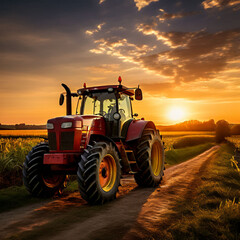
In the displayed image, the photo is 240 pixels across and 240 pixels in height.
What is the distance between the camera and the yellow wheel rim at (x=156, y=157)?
10.4 m

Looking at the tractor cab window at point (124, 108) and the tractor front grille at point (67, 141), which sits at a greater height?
the tractor cab window at point (124, 108)

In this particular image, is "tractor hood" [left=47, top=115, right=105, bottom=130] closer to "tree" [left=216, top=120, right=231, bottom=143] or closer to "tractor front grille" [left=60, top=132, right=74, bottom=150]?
"tractor front grille" [left=60, top=132, right=74, bottom=150]

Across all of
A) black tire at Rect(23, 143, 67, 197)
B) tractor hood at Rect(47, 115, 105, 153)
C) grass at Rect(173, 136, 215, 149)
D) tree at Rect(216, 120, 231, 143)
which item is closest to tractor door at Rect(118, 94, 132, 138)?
tractor hood at Rect(47, 115, 105, 153)

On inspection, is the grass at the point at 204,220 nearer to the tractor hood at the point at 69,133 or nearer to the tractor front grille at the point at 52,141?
the tractor hood at the point at 69,133

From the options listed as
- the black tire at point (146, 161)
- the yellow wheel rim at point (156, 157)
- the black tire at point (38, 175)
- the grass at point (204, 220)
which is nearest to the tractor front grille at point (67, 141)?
the black tire at point (38, 175)

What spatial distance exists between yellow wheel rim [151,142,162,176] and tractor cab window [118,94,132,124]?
1.52m

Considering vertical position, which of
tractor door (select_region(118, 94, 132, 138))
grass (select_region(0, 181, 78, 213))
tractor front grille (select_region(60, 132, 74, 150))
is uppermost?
tractor door (select_region(118, 94, 132, 138))

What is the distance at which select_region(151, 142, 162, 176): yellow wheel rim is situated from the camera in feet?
34.1

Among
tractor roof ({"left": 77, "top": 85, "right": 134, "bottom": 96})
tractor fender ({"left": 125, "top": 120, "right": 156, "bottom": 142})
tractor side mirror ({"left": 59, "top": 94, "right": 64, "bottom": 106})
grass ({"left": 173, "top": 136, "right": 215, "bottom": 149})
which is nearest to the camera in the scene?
tractor side mirror ({"left": 59, "top": 94, "right": 64, "bottom": 106})

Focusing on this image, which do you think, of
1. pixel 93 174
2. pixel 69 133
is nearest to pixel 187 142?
pixel 69 133

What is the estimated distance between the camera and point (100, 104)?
9.12 m

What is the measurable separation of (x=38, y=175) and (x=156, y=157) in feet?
15.0

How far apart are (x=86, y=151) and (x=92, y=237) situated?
7.85ft

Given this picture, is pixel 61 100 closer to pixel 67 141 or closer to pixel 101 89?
Answer: pixel 101 89
